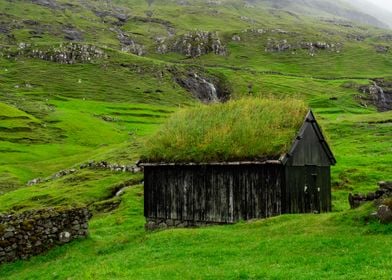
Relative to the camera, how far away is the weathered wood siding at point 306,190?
3547 cm

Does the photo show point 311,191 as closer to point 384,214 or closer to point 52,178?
point 384,214

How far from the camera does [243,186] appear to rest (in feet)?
120

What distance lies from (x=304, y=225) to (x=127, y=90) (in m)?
167

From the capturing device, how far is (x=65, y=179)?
6581 cm

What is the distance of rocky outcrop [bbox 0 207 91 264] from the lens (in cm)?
2830

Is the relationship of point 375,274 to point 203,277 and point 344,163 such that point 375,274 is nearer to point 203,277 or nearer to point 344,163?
point 203,277

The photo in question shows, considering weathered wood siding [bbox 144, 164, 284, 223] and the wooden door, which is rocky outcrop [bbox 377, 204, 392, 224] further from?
the wooden door

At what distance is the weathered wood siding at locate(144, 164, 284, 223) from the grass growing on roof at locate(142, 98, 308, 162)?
915 millimetres

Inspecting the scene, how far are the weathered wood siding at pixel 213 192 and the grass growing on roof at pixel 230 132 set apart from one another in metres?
0.91

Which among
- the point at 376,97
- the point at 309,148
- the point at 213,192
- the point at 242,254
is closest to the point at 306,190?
the point at 309,148

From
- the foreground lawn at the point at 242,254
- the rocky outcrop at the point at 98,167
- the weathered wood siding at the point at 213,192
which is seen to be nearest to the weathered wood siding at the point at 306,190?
the weathered wood siding at the point at 213,192

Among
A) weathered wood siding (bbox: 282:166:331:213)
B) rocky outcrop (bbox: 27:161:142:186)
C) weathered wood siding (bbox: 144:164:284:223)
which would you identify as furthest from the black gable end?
rocky outcrop (bbox: 27:161:142:186)

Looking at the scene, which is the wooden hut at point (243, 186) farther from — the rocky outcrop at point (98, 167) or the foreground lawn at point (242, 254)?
the rocky outcrop at point (98, 167)

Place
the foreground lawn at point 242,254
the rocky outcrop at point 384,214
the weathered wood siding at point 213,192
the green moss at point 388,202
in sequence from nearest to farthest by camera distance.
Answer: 1. the foreground lawn at point 242,254
2. the rocky outcrop at point 384,214
3. the green moss at point 388,202
4. the weathered wood siding at point 213,192
